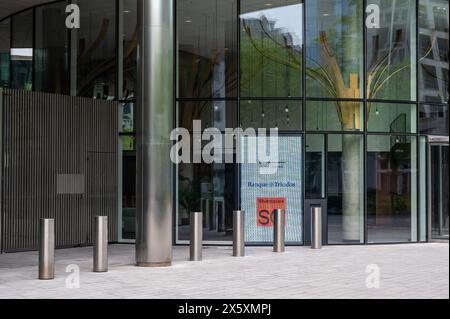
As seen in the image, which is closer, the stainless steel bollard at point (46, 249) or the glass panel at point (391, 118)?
the stainless steel bollard at point (46, 249)

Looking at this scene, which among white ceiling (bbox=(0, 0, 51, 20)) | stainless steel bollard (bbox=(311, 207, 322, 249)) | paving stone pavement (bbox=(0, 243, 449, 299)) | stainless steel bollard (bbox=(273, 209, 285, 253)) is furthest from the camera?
white ceiling (bbox=(0, 0, 51, 20))

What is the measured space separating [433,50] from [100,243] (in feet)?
35.8

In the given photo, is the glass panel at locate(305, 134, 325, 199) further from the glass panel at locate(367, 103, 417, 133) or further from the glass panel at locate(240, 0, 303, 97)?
the glass panel at locate(367, 103, 417, 133)

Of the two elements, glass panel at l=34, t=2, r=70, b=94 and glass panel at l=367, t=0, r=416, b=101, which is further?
glass panel at l=34, t=2, r=70, b=94

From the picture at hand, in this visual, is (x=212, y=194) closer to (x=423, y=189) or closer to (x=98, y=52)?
(x=98, y=52)

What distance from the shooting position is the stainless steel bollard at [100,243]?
12.4m

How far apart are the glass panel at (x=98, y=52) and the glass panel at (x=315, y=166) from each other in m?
5.26

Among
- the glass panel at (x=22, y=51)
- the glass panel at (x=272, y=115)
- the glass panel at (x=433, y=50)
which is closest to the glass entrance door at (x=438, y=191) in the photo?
the glass panel at (x=433, y=50)

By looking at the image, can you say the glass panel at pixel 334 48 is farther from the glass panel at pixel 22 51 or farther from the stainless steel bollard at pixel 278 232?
the glass panel at pixel 22 51

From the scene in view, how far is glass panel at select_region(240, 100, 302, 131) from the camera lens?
17.8 metres

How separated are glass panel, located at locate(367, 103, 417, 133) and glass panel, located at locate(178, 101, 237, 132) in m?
3.49

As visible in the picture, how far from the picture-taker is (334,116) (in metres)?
18.0

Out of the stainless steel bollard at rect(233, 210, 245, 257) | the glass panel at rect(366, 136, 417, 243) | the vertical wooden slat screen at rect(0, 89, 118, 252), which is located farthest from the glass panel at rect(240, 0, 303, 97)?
the stainless steel bollard at rect(233, 210, 245, 257)
